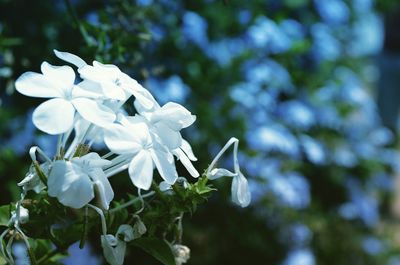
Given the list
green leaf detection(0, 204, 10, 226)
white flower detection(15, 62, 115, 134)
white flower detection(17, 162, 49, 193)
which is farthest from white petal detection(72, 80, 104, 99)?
green leaf detection(0, 204, 10, 226)

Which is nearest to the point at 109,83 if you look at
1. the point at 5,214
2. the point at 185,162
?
the point at 185,162

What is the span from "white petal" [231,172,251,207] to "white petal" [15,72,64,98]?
0.23 meters

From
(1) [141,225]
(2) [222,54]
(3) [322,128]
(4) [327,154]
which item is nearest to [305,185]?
(4) [327,154]

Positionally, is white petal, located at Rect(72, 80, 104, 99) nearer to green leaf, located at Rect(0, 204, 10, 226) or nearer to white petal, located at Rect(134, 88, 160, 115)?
white petal, located at Rect(134, 88, 160, 115)

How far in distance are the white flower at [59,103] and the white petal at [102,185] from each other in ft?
0.19

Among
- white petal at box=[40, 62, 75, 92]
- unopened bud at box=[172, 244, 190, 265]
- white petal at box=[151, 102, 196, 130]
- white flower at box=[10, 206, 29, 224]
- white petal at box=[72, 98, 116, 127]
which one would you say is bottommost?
unopened bud at box=[172, 244, 190, 265]

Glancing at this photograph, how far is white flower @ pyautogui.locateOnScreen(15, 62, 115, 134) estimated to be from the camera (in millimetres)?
721

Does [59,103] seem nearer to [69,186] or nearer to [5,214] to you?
[69,186]

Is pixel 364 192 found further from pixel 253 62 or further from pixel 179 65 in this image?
pixel 179 65

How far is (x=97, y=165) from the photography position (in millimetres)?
770

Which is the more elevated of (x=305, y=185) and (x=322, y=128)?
(x=322, y=128)

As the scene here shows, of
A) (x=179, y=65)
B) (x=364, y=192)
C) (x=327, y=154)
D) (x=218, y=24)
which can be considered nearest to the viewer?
(x=179, y=65)

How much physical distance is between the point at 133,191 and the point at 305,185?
4.37 ft

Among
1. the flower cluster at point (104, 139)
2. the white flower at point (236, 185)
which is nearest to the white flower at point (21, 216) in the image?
the flower cluster at point (104, 139)
